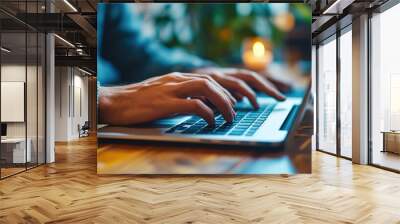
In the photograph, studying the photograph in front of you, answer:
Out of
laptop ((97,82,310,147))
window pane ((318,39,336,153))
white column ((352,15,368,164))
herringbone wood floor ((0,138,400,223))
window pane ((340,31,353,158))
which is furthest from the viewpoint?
window pane ((318,39,336,153))

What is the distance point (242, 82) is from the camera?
616cm

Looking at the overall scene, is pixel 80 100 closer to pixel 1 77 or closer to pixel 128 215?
pixel 1 77

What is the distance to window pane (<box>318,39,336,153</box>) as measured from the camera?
9812 mm

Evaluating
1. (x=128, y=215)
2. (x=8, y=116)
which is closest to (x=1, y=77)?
(x=8, y=116)

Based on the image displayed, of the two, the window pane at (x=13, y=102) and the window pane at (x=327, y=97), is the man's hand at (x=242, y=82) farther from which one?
the window pane at (x=327, y=97)

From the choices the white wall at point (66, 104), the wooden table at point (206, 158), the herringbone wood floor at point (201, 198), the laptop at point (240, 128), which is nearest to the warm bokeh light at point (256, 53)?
the laptop at point (240, 128)

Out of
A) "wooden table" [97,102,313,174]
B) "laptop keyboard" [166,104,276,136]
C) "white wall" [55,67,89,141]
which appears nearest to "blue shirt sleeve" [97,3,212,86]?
"laptop keyboard" [166,104,276,136]

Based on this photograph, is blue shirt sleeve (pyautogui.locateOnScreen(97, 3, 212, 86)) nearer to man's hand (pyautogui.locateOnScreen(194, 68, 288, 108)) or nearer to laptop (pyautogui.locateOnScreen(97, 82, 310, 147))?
man's hand (pyautogui.locateOnScreen(194, 68, 288, 108))

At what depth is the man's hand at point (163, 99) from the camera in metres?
6.09

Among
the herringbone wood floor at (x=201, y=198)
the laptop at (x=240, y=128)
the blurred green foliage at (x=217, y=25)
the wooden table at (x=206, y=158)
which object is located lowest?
the herringbone wood floor at (x=201, y=198)

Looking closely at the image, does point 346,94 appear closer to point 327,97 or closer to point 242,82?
point 327,97

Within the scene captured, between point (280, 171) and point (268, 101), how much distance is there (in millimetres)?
1147

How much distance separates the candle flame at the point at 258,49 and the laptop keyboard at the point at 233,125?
2.84 feet

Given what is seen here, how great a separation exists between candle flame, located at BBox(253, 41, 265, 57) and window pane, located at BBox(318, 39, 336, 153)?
4197 mm
